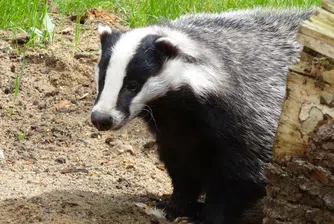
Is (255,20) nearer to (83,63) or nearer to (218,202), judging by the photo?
(218,202)

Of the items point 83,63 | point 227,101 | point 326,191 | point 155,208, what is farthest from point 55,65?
Answer: point 326,191

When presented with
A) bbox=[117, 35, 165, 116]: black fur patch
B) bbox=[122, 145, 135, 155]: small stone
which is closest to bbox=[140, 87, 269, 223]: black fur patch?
bbox=[117, 35, 165, 116]: black fur patch

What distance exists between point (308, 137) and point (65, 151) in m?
2.24

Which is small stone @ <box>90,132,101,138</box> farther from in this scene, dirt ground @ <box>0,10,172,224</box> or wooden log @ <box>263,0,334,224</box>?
wooden log @ <box>263,0,334,224</box>

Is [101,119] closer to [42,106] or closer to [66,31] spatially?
[42,106]

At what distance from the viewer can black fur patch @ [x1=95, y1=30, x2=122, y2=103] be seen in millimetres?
4246

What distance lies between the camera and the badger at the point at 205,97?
4238 millimetres

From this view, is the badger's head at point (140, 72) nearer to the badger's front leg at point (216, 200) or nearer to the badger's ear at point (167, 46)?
the badger's ear at point (167, 46)

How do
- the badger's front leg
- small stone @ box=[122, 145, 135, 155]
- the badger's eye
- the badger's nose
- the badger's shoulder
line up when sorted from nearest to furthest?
the badger's nose
the badger's eye
the badger's front leg
the badger's shoulder
small stone @ box=[122, 145, 135, 155]

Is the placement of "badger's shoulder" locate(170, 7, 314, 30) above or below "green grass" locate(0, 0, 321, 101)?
above

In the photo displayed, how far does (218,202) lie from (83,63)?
7.27 ft

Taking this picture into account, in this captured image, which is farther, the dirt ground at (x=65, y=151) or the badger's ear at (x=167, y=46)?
the dirt ground at (x=65, y=151)

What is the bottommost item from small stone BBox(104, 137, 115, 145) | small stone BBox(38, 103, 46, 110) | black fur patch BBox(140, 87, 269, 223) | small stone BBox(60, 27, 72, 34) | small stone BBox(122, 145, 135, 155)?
small stone BBox(38, 103, 46, 110)

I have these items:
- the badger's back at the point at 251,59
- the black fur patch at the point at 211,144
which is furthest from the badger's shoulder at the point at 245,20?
the black fur patch at the point at 211,144
